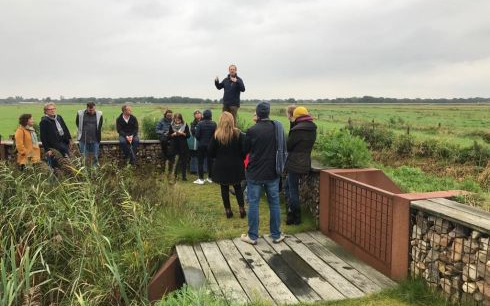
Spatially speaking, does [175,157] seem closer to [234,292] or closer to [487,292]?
[234,292]

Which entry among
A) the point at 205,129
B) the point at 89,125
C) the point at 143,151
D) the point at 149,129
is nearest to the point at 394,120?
the point at 149,129

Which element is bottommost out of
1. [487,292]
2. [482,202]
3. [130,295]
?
[130,295]

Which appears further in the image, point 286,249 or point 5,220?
point 286,249

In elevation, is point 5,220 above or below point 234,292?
above

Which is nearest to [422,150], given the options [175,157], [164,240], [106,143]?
[175,157]

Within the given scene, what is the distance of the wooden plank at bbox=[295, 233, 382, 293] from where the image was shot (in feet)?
14.7

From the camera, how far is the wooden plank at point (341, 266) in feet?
14.7

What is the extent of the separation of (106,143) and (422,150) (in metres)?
9.88

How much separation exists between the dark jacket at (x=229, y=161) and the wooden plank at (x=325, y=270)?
1.34 m

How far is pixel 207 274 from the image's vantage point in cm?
473

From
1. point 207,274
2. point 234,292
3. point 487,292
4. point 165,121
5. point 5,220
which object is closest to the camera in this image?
point 487,292

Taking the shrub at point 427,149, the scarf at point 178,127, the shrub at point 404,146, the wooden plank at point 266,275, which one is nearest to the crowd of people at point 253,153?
the wooden plank at point 266,275

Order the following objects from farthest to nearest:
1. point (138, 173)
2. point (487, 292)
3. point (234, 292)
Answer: point (138, 173), point (234, 292), point (487, 292)

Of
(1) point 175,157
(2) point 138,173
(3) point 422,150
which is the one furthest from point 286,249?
(3) point 422,150
